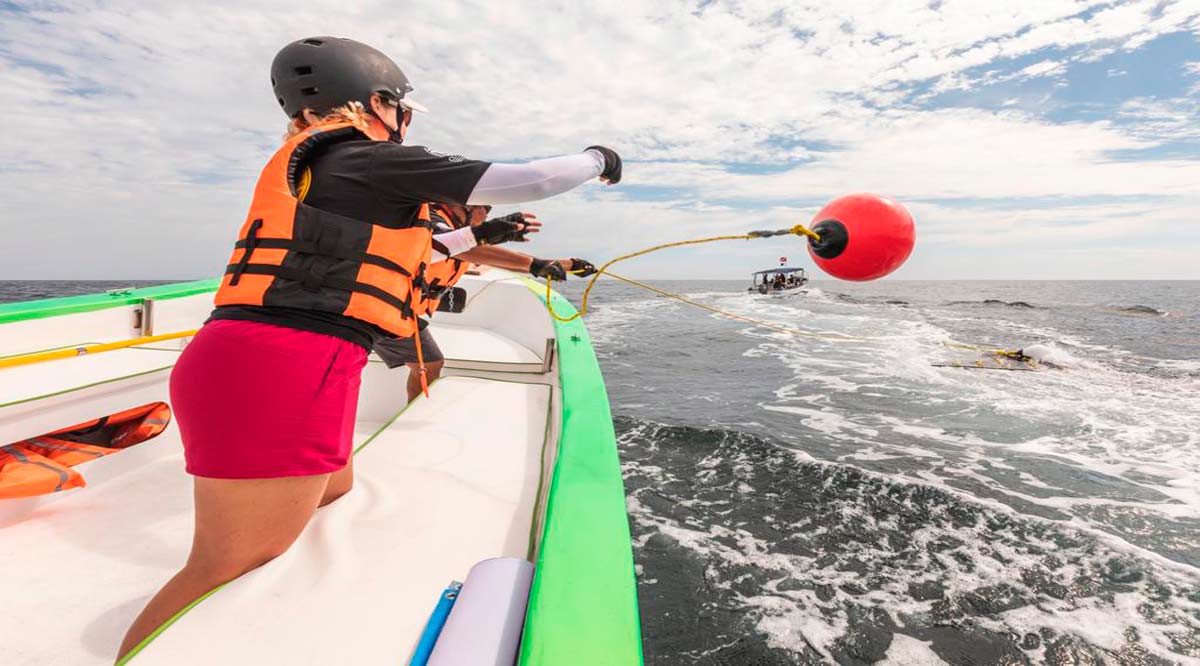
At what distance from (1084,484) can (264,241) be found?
271 inches

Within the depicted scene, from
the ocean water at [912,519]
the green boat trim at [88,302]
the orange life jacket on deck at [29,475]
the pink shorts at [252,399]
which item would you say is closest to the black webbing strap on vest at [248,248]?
the pink shorts at [252,399]

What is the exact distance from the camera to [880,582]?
10.8 feet

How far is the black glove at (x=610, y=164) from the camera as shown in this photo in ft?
6.08

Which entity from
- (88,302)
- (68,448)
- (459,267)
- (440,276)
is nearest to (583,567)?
(440,276)

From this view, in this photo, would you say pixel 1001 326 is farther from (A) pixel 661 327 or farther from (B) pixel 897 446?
(B) pixel 897 446

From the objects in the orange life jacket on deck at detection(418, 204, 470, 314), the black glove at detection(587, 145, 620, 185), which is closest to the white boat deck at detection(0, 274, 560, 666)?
the orange life jacket on deck at detection(418, 204, 470, 314)

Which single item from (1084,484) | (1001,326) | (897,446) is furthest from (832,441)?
(1001,326)

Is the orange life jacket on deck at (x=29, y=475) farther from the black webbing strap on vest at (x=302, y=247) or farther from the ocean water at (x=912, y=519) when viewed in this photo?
the ocean water at (x=912, y=519)

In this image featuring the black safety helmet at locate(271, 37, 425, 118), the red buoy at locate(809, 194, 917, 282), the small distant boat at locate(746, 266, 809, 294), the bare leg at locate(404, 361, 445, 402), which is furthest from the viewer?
the small distant boat at locate(746, 266, 809, 294)

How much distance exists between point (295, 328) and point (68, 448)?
1.91 metres

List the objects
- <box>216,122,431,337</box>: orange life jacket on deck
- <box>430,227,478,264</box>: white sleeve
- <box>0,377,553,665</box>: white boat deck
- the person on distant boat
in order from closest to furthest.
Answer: <box>0,377,553,665</box>: white boat deck < <box>216,122,431,337</box>: orange life jacket on deck < <box>430,227,478,264</box>: white sleeve < the person on distant boat

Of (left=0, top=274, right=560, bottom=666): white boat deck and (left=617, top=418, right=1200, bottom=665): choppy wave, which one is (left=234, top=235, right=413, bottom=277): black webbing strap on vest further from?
(left=617, top=418, right=1200, bottom=665): choppy wave

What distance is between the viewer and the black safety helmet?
5.18 feet

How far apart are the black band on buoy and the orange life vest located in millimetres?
3651
